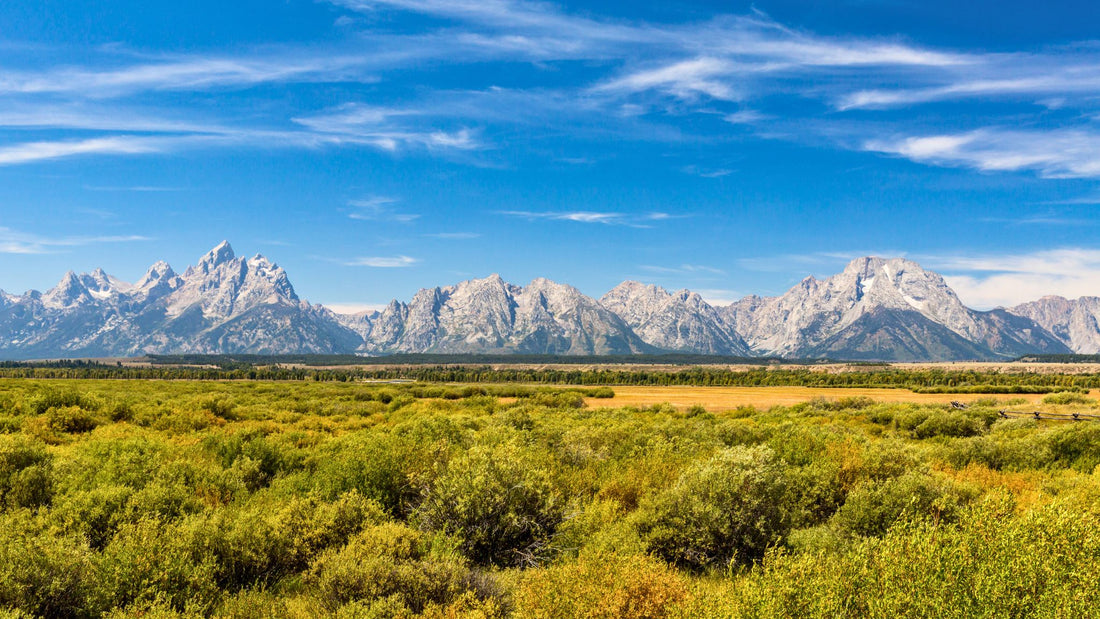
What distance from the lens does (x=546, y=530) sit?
1134 cm

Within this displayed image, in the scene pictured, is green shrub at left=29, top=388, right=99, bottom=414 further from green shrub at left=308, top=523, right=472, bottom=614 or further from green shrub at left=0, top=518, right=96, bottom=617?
green shrub at left=308, top=523, right=472, bottom=614

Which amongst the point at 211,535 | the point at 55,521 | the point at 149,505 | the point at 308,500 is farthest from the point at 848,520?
the point at 55,521

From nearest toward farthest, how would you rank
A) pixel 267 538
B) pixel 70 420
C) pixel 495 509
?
pixel 267 538 < pixel 495 509 < pixel 70 420

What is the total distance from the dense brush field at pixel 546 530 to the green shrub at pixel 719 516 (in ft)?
0.14

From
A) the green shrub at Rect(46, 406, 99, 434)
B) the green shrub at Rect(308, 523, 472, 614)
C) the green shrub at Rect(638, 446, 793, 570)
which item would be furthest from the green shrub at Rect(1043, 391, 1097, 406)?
the green shrub at Rect(46, 406, 99, 434)

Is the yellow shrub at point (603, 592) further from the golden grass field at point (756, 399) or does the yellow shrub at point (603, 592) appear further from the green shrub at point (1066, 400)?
the green shrub at point (1066, 400)

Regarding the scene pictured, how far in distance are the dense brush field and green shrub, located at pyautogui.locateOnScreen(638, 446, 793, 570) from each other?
4 cm

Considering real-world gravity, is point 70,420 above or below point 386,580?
below

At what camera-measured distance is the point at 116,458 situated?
13.7 metres

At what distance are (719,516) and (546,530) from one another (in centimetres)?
360

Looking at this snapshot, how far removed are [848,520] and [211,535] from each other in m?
12.2

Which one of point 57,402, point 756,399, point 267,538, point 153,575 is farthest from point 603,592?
point 756,399

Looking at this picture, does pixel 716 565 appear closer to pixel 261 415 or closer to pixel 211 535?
pixel 211 535

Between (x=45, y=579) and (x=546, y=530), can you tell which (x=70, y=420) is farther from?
(x=546, y=530)
